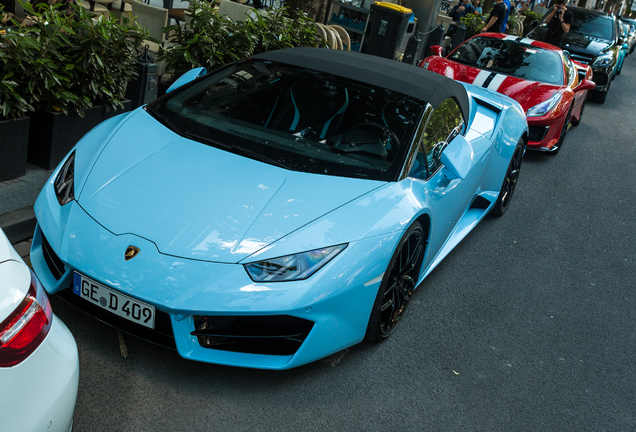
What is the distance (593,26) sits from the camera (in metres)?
13.5

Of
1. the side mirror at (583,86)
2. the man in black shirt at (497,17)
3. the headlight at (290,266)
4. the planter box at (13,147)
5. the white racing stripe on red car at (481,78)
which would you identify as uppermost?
the man in black shirt at (497,17)

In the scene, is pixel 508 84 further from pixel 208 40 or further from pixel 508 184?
pixel 208 40

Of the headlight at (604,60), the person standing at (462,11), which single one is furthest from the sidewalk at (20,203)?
the person standing at (462,11)

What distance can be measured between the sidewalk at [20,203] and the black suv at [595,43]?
34.3ft

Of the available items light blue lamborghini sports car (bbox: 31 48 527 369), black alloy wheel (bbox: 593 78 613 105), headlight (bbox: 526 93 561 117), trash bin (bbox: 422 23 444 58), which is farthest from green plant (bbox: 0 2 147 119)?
black alloy wheel (bbox: 593 78 613 105)

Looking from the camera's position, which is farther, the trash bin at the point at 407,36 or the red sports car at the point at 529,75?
the trash bin at the point at 407,36

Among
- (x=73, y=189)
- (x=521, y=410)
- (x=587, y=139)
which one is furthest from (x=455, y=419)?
(x=587, y=139)

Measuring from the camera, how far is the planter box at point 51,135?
418 cm

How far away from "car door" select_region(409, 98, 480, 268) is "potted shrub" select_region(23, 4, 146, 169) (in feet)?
8.03

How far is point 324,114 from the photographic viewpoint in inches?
135

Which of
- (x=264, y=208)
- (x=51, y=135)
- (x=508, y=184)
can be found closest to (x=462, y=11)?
(x=508, y=184)

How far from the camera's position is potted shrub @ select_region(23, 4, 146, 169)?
13.3ft

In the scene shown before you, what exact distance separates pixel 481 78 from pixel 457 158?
4441mm

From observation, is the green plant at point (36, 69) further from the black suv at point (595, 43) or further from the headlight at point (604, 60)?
the headlight at point (604, 60)
